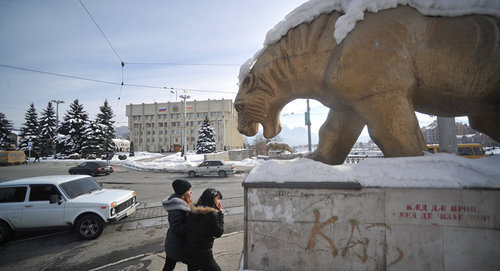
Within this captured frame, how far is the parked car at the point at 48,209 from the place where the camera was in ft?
16.5

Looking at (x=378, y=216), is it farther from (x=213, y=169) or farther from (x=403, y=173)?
(x=213, y=169)

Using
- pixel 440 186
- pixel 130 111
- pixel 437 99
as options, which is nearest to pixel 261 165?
pixel 440 186

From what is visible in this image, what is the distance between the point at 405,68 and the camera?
86.0 inches

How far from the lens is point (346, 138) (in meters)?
3.04

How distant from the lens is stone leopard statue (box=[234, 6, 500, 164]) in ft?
6.99

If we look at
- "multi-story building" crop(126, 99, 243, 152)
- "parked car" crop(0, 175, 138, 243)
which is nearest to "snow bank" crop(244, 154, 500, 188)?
"parked car" crop(0, 175, 138, 243)

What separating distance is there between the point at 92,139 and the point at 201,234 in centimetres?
3956

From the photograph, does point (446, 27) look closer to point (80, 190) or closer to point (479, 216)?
point (479, 216)

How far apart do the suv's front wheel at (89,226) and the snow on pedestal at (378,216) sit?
4.91 meters

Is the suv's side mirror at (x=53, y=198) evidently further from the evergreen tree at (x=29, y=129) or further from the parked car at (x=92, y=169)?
the evergreen tree at (x=29, y=129)

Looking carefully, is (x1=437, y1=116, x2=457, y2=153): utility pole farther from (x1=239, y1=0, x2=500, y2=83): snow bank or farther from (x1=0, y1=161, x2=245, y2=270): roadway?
(x1=0, y1=161, x2=245, y2=270): roadway

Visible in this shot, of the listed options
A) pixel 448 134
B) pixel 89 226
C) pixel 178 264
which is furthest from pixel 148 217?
pixel 448 134

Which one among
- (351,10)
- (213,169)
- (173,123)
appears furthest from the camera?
(173,123)

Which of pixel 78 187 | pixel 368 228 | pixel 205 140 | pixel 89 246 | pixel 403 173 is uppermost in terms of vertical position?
pixel 205 140
